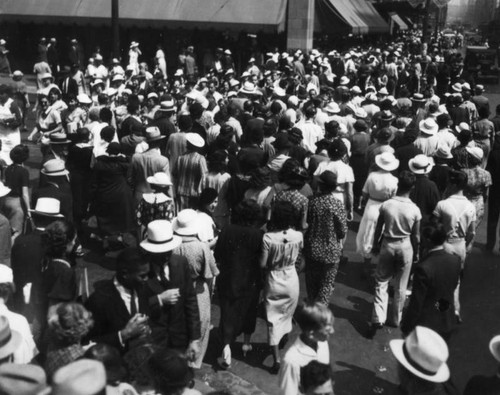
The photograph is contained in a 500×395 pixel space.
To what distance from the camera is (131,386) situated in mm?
3729

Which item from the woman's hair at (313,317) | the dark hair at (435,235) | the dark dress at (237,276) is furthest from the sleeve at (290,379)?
the dark hair at (435,235)

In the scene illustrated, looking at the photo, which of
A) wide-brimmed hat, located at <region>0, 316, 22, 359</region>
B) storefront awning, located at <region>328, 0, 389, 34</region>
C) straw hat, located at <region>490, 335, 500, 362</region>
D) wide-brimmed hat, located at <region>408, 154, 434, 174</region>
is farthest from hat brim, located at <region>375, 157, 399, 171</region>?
storefront awning, located at <region>328, 0, 389, 34</region>

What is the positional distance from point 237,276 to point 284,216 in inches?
30.1

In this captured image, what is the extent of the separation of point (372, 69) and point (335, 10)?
8.01m

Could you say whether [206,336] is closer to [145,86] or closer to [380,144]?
[380,144]

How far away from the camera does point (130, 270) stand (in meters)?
4.20

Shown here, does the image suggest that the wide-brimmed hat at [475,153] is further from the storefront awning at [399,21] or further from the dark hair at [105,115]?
the storefront awning at [399,21]

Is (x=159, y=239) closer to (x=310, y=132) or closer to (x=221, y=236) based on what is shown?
(x=221, y=236)

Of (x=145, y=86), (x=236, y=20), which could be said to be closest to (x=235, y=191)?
(x=145, y=86)

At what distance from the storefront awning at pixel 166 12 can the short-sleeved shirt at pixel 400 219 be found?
18.4 meters

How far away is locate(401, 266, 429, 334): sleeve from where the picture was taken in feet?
17.1

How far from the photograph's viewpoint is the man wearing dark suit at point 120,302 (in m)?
4.19

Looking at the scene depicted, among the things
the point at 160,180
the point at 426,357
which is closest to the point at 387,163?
the point at 160,180

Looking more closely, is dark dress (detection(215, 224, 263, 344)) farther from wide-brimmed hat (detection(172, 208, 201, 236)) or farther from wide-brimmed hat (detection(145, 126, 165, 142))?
wide-brimmed hat (detection(145, 126, 165, 142))
